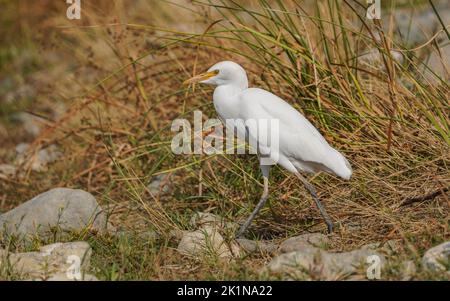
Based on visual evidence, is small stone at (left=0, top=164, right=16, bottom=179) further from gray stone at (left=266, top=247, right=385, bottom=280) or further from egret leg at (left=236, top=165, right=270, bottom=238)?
gray stone at (left=266, top=247, right=385, bottom=280)

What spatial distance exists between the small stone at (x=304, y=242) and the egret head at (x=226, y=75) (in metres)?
0.77

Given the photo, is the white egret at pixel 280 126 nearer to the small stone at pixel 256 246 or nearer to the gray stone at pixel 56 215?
the small stone at pixel 256 246

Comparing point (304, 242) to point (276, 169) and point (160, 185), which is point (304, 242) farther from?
point (160, 185)

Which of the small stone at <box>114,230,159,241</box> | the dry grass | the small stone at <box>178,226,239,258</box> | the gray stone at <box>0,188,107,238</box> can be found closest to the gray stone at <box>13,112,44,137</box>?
the dry grass

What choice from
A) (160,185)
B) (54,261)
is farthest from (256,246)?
(160,185)

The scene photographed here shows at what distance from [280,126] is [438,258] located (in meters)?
1.04

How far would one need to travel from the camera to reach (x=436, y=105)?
419 centimetres

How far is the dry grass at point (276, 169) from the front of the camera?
12.8ft

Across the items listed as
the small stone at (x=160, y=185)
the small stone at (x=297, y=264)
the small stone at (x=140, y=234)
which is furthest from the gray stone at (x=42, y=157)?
the small stone at (x=297, y=264)

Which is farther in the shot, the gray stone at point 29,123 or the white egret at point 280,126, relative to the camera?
the gray stone at point 29,123

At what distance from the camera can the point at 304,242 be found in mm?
3820

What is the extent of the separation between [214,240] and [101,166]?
1.79m
